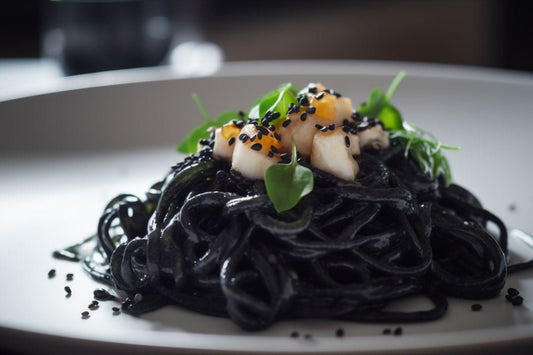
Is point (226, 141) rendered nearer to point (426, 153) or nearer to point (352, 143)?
point (352, 143)

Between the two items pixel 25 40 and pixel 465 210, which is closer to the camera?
pixel 465 210

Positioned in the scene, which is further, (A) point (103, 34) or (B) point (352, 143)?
(A) point (103, 34)

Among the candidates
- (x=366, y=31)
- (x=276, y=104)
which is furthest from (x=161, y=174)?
(x=366, y=31)

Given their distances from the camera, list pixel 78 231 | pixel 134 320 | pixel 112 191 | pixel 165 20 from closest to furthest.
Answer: pixel 134 320 < pixel 78 231 < pixel 112 191 < pixel 165 20

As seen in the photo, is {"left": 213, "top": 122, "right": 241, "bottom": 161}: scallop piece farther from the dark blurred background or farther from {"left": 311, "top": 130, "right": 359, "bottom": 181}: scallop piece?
the dark blurred background

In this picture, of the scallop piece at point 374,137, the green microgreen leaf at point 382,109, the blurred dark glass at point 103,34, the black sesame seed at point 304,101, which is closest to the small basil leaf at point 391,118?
the green microgreen leaf at point 382,109

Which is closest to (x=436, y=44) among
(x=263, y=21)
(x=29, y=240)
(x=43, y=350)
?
(x=263, y=21)

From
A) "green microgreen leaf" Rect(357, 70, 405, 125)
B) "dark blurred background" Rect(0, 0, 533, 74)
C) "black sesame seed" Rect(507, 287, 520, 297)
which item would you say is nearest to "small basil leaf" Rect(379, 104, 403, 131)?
"green microgreen leaf" Rect(357, 70, 405, 125)

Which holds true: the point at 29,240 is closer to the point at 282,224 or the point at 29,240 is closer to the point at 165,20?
the point at 282,224
